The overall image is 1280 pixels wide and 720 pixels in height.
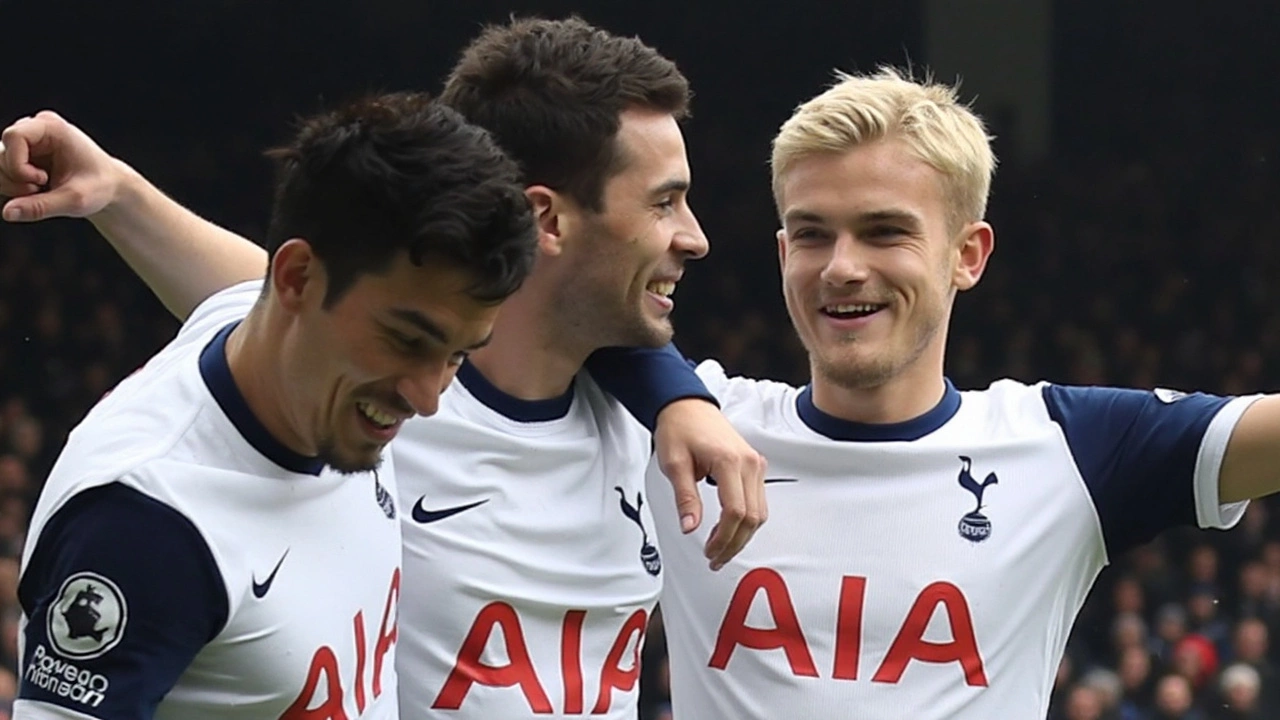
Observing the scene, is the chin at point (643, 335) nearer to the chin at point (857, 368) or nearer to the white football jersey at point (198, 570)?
the chin at point (857, 368)

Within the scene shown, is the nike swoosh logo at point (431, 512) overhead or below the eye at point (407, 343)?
below

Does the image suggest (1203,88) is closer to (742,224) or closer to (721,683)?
(742,224)

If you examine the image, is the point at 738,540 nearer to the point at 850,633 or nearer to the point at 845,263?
the point at 850,633

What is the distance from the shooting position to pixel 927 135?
9.91 ft

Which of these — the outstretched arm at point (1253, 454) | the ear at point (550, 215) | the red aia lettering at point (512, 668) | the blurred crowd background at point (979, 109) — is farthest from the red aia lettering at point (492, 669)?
the blurred crowd background at point (979, 109)

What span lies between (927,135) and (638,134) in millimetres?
464

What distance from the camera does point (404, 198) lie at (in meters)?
2.24

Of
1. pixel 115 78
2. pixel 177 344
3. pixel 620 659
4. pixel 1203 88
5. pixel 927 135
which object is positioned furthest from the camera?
pixel 1203 88

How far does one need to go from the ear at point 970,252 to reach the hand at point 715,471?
0.59m

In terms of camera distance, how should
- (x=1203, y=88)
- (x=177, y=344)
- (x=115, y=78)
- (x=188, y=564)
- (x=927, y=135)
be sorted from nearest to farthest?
1. (x=188, y=564)
2. (x=177, y=344)
3. (x=927, y=135)
4. (x=115, y=78)
5. (x=1203, y=88)

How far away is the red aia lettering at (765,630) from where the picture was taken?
2.90 m

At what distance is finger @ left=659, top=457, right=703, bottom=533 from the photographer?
8.14 ft

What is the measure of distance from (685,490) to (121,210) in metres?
0.87

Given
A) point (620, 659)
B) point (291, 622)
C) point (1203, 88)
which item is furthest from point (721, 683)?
point (1203, 88)
